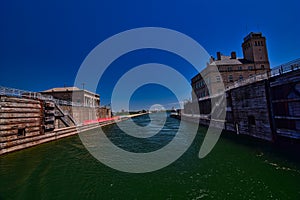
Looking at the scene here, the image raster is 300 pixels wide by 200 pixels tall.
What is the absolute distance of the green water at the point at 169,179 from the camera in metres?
7.03

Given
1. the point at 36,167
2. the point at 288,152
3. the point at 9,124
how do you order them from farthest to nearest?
the point at 9,124 → the point at 288,152 → the point at 36,167

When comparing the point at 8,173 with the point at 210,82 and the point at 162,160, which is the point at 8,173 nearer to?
the point at 162,160

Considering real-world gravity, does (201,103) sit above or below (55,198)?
above

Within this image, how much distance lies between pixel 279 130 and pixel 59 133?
26486 mm

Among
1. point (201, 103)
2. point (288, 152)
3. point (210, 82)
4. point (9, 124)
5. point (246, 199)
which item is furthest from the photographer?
point (210, 82)

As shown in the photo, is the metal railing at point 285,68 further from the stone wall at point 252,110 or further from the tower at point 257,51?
the tower at point 257,51

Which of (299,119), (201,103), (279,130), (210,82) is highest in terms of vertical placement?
(210,82)

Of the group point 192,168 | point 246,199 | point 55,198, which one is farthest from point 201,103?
point 55,198

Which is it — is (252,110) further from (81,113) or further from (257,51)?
(257,51)

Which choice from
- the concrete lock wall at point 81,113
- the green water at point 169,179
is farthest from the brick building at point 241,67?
the concrete lock wall at point 81,113

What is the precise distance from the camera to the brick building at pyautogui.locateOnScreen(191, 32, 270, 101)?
42500 millimetres

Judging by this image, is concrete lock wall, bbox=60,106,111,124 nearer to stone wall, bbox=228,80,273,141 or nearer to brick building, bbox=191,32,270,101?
stone wall, bbox=228,80,273,141

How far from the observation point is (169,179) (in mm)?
8570

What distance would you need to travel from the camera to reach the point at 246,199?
20.9 feet
